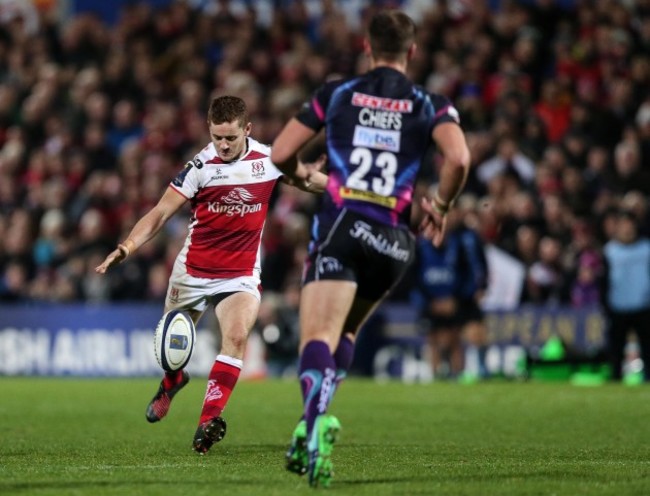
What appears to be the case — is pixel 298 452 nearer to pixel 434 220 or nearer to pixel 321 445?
pixel 321 445

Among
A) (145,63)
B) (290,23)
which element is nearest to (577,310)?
(290,23)

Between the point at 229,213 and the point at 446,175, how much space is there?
3.22 m

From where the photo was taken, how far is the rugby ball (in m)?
9.37

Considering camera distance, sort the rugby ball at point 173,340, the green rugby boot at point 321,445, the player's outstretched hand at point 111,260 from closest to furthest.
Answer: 1. the green rugby boot at point 321,445
2. the player's outstretched hand at point 111,260
3. the rugby ball at point 173,340

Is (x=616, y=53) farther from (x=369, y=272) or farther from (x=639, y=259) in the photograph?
(x=369, y=272)

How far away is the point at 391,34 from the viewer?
685 centimetres

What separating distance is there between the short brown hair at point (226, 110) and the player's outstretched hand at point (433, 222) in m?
2.61

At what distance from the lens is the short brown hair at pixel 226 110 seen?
923 cm

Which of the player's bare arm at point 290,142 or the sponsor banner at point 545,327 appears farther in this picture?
the sponsor banner at point 545,327

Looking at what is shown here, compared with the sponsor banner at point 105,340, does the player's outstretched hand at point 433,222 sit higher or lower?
higher

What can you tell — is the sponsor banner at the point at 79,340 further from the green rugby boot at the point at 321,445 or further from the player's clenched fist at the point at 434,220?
the green rugby boot at the point at 321,445

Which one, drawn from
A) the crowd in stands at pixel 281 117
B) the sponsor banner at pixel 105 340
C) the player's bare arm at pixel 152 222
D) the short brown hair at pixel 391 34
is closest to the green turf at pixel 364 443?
the player's bare arm at pixel 152 222

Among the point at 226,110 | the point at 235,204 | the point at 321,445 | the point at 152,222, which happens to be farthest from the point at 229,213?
the point at 321,445

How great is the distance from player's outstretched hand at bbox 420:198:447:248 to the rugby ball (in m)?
2.92
